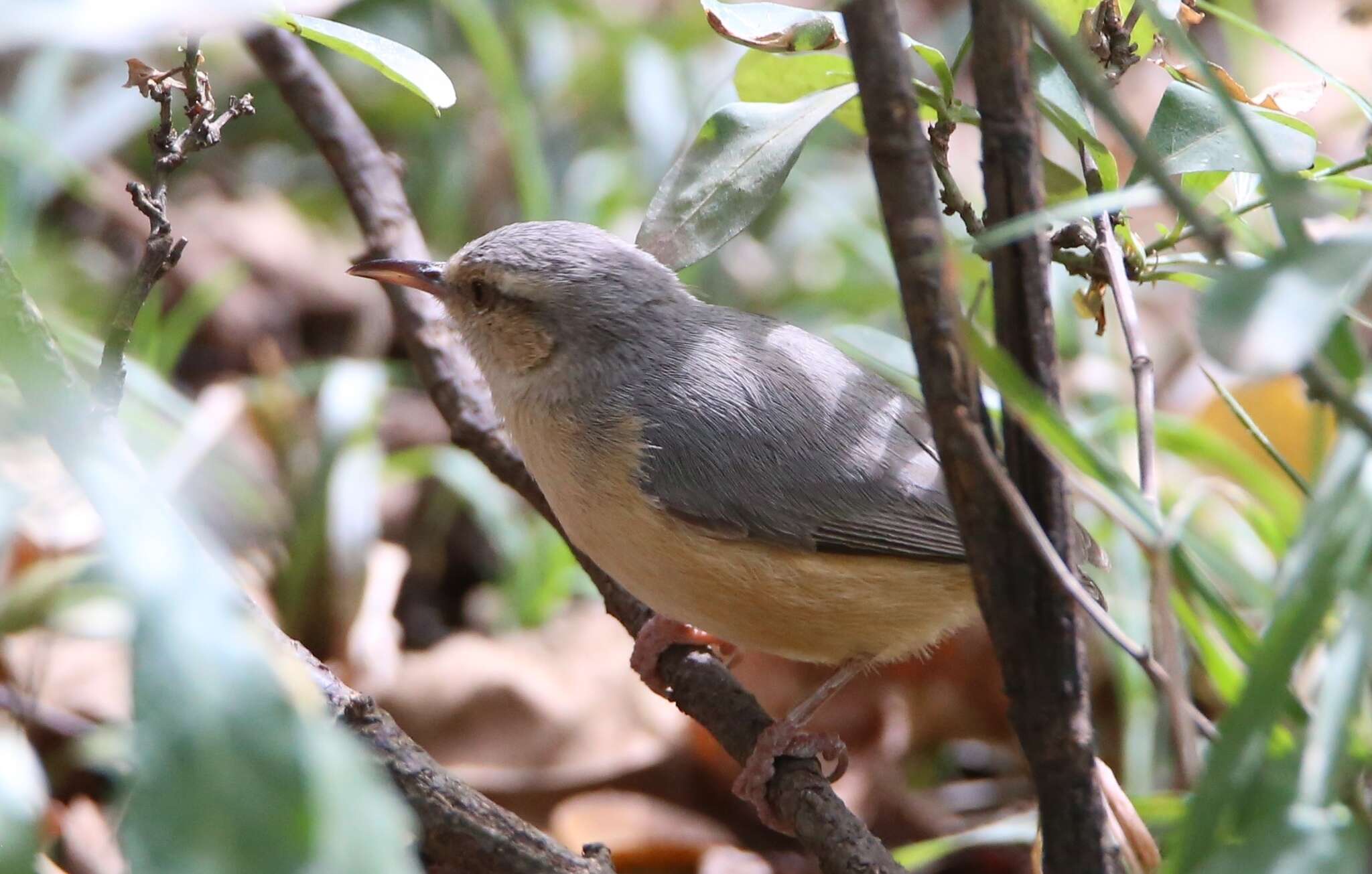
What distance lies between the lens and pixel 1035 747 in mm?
1837

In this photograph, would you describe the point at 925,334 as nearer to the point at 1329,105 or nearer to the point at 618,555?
the point at 618,555

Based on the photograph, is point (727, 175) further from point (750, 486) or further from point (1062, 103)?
point (750, 486)

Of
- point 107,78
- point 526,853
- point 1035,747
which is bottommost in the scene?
point 526,853

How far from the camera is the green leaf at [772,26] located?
7.82ft

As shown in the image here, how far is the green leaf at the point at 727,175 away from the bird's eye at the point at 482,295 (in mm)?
1015

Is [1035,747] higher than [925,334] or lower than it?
lower

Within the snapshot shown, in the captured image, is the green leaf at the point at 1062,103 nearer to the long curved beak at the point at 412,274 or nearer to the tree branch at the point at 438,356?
the tree branch at the point at 438,356

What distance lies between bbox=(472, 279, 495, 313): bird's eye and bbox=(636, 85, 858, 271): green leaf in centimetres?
101

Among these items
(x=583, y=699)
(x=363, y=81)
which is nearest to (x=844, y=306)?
(x=583, y=699)

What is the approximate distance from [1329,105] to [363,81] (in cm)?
546

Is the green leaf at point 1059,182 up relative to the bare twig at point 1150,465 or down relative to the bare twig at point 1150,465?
up

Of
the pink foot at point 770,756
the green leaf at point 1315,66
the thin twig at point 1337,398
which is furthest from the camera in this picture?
the pink foot at point 770,756

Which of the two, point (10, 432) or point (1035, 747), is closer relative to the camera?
point (10, 432)

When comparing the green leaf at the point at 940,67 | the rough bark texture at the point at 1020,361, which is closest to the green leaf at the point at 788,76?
→ the green leaf at the point at 940,67
